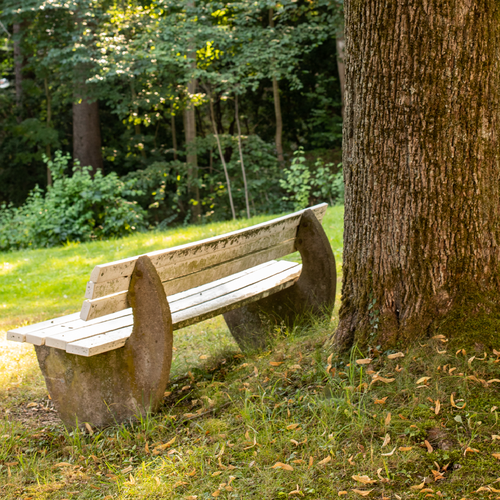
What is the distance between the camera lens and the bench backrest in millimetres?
2607

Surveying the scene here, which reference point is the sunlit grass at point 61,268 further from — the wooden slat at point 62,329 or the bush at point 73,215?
the wooden slat at point 62,329

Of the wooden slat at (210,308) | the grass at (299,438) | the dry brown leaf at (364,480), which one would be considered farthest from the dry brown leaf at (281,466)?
the wooden slat at (210,308)

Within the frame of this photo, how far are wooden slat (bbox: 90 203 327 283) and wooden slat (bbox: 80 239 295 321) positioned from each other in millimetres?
117

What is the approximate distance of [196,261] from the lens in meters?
3.08

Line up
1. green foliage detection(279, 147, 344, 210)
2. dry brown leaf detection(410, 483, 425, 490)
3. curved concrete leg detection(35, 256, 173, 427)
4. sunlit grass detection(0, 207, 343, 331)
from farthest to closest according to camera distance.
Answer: green foliage detection(279, 147, 344, 210) < sunlit grass detection(0, 207, 343, 331) < curved concrete leg detection(35, 256, 173, 427) < dry brown leaf detection(410, 483, 425, 490)

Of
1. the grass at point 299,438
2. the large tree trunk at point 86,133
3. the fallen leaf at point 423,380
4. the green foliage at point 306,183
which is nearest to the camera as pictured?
the grass at point 299,438

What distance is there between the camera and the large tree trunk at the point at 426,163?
256 centimetres

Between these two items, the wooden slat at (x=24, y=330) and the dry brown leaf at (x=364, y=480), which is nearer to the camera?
the dry brown leaf at (x=364, y=480)

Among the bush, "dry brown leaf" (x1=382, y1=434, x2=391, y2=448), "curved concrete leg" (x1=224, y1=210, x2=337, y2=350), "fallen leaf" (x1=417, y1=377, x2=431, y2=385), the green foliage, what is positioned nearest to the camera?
"dry brown leaf" (x1=382, y1=434, x2=391, y2=448)

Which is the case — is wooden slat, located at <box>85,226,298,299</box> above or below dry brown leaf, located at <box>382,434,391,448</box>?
above

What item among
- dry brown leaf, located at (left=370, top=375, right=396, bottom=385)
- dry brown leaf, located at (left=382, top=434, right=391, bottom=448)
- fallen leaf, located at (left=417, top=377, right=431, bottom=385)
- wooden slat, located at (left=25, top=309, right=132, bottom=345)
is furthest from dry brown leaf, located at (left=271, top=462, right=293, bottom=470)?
wooden slat, located at (left=25, top=309, right=132, bottom=345)

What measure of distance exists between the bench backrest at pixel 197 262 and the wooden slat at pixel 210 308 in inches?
6.5

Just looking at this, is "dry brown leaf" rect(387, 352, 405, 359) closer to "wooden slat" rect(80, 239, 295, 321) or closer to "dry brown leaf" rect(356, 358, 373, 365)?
"dry brown leaf" rect(356, 358, 373, 365)

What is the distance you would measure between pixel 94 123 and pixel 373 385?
14.0m
